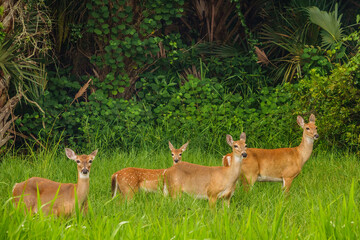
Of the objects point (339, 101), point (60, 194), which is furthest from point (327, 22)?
point (60, 194)

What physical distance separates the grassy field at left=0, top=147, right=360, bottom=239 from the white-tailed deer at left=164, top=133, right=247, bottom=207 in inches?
5.0

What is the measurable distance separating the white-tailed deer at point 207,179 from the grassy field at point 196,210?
13 cm

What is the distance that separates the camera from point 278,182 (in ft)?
27.3

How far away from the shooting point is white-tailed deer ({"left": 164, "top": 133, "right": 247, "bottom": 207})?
266 inches

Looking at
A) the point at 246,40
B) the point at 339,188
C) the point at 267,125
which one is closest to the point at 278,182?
the point at 339,188

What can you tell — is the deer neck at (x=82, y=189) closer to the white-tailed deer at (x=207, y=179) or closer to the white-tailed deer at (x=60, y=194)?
the white-tailed deer at (x=60, y=194)

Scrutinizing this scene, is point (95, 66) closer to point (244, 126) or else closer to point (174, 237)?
point (244, 126)

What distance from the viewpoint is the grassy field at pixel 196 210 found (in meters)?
4.69

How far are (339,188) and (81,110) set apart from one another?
5168mm

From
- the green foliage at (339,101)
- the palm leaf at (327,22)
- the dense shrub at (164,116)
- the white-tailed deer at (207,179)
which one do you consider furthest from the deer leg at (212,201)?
the palm leaf at (327,22)

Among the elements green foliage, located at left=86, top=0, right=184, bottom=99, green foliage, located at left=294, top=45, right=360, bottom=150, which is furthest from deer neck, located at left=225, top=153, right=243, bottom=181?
green foliage, located at left=86, top=0, right=184, bottom=99

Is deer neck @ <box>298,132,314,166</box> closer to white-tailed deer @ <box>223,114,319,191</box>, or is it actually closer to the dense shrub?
white-tailed deer @ <box>223,114,319,191</box>

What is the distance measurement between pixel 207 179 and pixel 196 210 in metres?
1.21

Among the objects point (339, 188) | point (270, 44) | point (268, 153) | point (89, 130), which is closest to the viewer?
point (339, 188)
